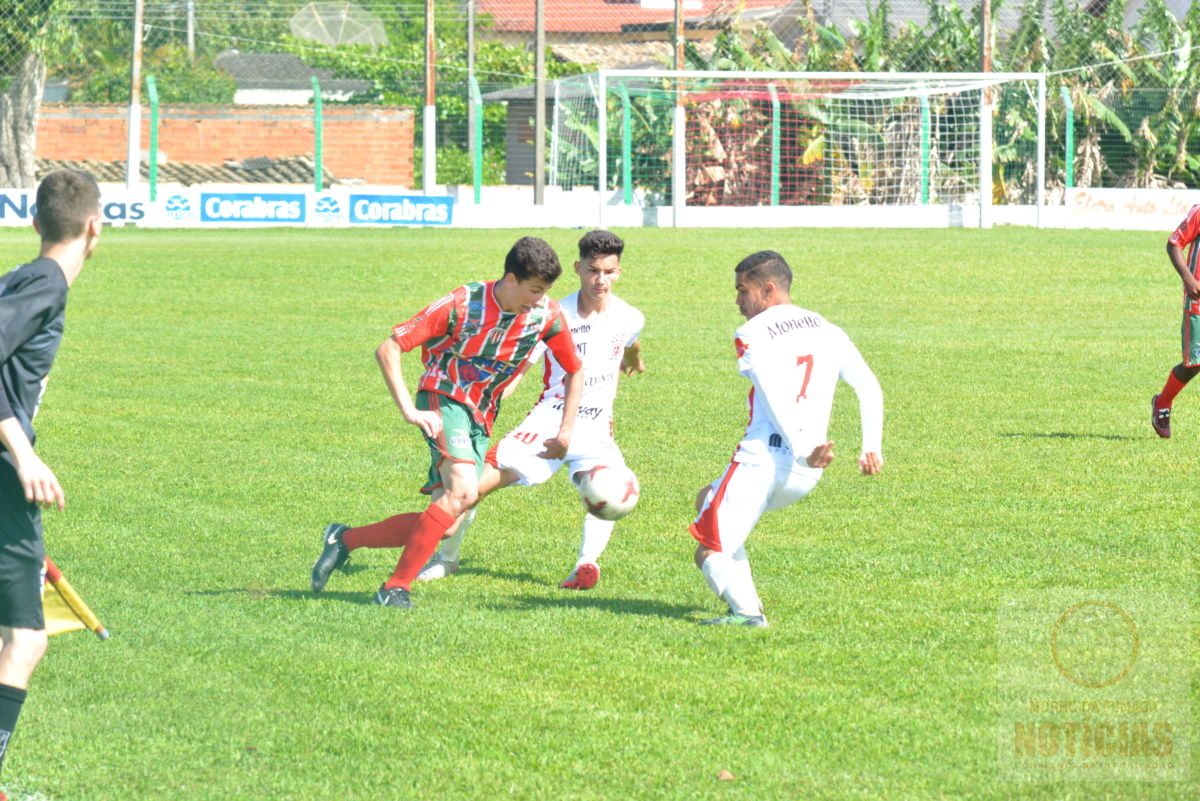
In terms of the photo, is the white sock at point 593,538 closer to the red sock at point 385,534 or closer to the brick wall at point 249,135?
the red sock at point 385,534

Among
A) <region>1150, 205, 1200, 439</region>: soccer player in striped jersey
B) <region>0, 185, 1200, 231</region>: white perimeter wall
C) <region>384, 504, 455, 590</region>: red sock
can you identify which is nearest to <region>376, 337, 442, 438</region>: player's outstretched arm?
<region>384, 504, 455, 590</region>: red sock

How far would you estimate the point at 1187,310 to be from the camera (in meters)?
11.1

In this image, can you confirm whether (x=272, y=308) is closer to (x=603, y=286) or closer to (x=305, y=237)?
(x=305, y=237)

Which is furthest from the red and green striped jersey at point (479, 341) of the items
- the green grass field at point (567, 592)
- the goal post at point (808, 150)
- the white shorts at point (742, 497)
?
the goal post at point (808, 150)

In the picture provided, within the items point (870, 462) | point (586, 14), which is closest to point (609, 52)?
point (586, 14)

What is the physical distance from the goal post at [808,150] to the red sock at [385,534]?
85.2 ft

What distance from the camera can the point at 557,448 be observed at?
6914 mm

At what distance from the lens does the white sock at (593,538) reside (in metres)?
7.38

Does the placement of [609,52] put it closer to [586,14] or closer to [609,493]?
[586,14]

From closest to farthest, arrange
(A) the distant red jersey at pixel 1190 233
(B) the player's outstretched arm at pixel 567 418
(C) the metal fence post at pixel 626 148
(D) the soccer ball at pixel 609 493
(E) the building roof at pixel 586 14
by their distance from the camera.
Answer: (B) the player's outstretched arm at pixel 567 418 → (D) the soccer ball at pixel 609 493 → (A) the distant red jersey at pixel 1190 233 → (C) the metal fence post at pixel 626 148 → (E) the building roof at pixel 586 14

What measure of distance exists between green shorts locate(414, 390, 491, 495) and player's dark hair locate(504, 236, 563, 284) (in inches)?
26.9

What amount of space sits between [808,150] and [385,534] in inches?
1109

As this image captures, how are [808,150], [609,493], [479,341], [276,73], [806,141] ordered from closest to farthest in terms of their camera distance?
1. [479,341]
2. [609,493]
3. [808,150]
4. [806,141]
5. [276,73]

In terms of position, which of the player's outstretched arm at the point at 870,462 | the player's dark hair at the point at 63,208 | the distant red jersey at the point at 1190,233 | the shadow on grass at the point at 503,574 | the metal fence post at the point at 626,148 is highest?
the metal fence post at the point at 626,148
